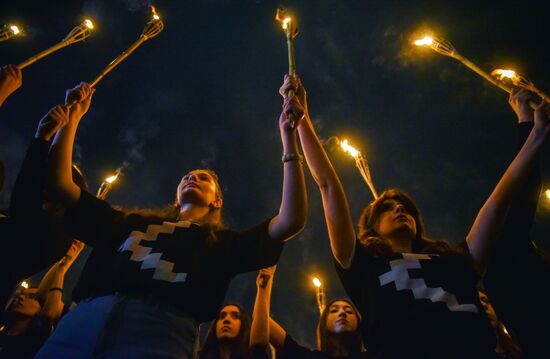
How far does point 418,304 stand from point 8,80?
3.99 meters

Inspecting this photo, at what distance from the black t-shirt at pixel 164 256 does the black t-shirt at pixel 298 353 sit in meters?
2.69

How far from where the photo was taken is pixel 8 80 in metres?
3.51

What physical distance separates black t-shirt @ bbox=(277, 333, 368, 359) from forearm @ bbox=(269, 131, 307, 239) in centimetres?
284

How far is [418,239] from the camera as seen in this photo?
3.58 metres

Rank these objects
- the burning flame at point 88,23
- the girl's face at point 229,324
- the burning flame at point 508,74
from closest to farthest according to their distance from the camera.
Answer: the burning flame at point 508,74 → the girl's face at point 229,324 → the burning flame at point 88,23

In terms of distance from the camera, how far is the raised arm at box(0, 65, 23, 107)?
11.3 ft

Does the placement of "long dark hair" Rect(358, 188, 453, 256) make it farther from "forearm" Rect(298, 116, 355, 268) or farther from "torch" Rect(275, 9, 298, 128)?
"torch" Rect(275, 9, 298, 128)

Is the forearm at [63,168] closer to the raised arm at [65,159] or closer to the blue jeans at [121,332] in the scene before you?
the raised arm at [65,159]

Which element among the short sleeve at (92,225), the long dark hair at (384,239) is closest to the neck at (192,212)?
the short sleeve at (92,225)

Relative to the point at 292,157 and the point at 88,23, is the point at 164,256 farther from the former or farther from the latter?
the point at 88,23

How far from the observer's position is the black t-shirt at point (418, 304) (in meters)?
2.13

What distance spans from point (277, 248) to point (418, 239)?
1663mm

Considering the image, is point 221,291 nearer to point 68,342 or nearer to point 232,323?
point 68,342

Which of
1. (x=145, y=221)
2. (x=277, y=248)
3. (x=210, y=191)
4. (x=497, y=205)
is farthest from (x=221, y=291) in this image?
(x=497, y=205)
